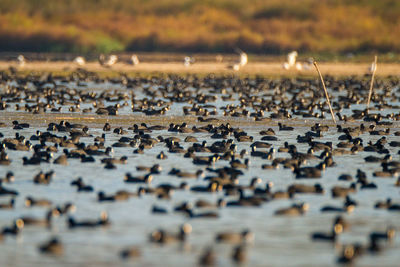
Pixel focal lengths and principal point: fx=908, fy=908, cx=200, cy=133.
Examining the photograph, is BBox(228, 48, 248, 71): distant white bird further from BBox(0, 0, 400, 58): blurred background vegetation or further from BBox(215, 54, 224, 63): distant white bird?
BBox(0, 0, 400, 58): blurred background vegetation

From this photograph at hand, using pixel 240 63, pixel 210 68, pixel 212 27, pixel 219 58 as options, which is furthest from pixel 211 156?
pixel 212 27

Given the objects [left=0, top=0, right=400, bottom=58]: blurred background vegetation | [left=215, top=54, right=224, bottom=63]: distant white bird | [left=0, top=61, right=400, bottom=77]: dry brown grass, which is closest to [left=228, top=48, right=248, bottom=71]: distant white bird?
[left=0, top=61, right=400, bottom=77]: dry brown grass

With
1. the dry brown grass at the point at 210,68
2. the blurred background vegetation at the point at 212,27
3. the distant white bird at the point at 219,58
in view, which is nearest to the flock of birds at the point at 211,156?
the dry brown grass at the point at 210,68

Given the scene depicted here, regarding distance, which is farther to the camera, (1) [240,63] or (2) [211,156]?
(1) [240,63]

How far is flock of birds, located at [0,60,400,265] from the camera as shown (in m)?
17.4

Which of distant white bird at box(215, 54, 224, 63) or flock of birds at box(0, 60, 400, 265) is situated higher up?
distant white bird at box(215, 54, 224, 63)

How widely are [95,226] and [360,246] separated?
497 centimetres

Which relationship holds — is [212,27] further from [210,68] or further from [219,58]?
[210,68]

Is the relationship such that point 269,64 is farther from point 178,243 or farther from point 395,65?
point 178,243

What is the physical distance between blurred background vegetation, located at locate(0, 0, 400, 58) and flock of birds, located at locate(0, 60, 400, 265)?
3454 cm

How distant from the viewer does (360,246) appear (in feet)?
51.5

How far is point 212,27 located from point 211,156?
62.1 m

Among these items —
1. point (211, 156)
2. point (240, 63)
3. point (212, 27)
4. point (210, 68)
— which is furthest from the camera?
point (212, 27)

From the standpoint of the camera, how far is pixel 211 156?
24797 mm
